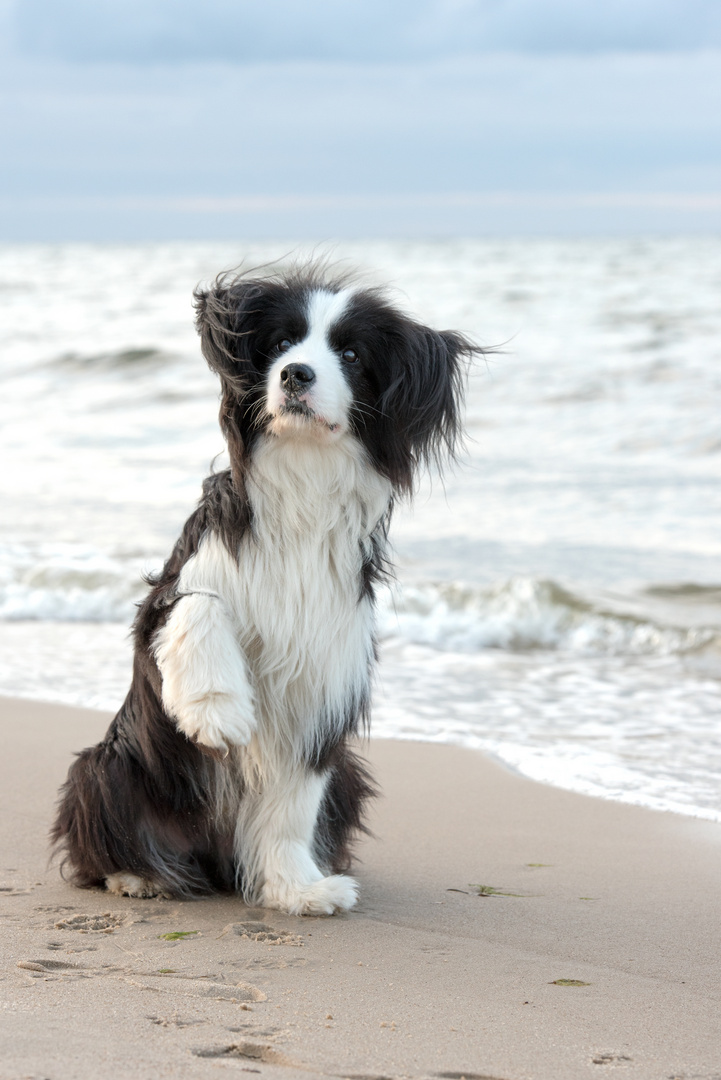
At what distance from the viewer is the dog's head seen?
9.52 feet

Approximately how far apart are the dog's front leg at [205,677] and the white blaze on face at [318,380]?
0.46 metres

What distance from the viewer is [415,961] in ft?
9.10

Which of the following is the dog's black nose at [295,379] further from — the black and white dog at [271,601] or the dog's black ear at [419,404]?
the dog's black ear at [419,404]

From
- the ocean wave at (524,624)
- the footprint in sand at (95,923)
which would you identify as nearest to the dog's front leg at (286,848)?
the footprint in sand at (95,923)

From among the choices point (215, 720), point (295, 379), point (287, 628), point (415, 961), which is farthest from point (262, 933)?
point (295, 379)

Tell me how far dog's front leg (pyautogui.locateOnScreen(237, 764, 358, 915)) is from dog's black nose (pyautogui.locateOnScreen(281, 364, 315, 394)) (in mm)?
977

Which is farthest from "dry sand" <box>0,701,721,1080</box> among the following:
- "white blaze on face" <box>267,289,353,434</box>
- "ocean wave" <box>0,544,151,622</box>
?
"ocean wave" <box>0,544,151,622</box>

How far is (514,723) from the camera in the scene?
5301mm

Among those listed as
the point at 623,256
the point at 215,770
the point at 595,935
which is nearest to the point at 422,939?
the point at 595,935

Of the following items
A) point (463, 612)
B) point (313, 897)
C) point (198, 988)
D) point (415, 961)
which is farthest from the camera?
point (463, 612)

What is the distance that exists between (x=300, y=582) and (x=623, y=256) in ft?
103

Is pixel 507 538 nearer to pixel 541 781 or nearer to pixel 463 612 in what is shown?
pixel 463 612

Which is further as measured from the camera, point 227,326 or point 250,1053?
point 227,326

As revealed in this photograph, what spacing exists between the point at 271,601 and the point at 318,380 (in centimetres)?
54
